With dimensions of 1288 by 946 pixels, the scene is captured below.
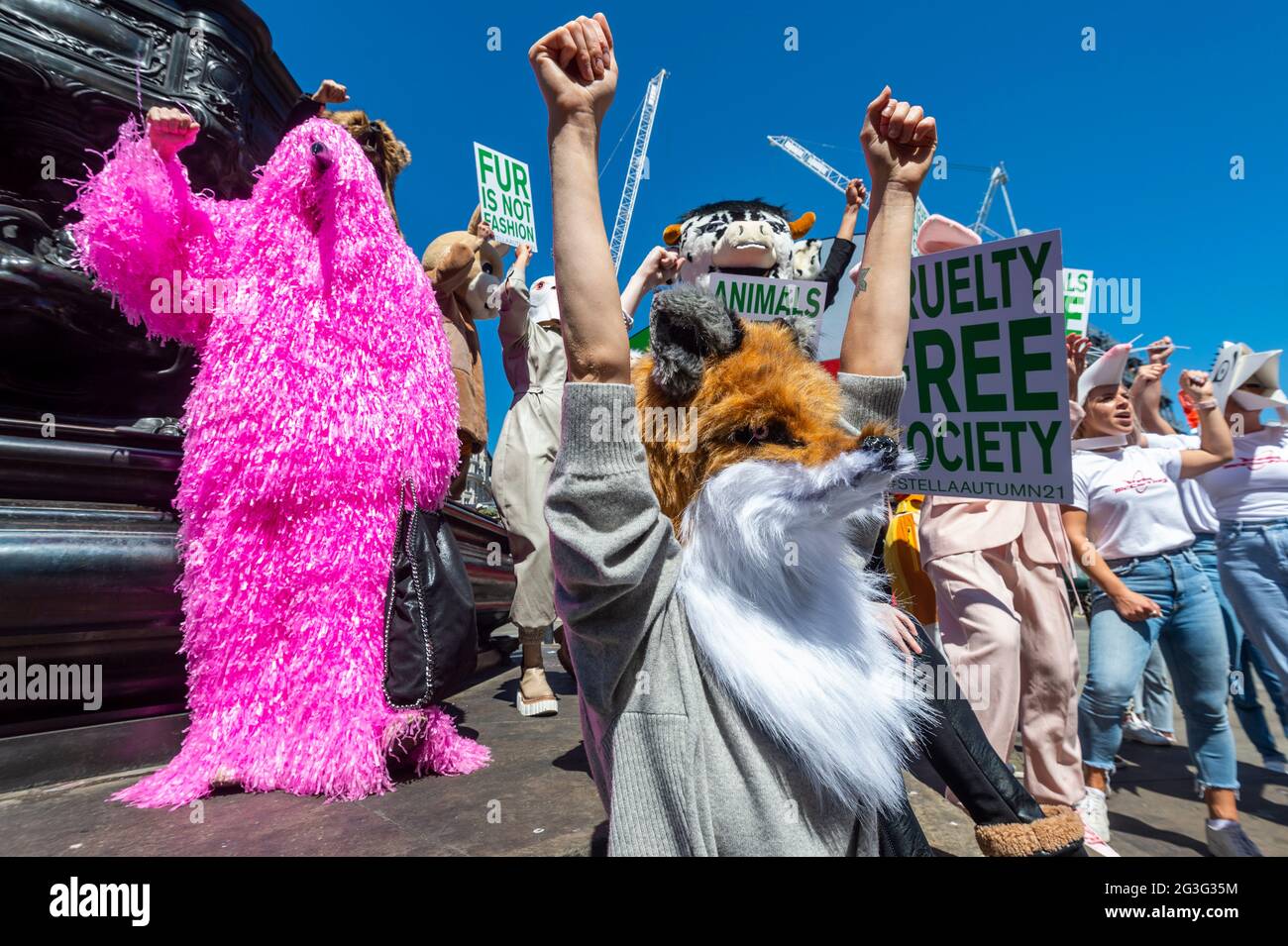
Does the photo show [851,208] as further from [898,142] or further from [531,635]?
[531,635]

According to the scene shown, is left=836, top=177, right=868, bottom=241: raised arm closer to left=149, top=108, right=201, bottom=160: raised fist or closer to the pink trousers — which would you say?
the pink trousers

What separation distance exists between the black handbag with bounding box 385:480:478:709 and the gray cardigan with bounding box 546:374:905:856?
137cm

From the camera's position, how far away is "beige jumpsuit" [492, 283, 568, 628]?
11.7 ft

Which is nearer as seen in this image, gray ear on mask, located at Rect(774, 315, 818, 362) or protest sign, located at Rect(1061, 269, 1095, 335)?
gray ear on mask, located at Rect(774, 315, 818, 362)

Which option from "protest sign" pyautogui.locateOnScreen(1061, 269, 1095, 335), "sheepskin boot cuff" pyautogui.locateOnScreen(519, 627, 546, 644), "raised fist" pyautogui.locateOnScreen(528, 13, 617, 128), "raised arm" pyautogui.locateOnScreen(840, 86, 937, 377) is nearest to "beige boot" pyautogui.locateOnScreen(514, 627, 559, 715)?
"sheepskin boot cuff" pyautogui.locateOnScreen(519, 627, 546, 644)

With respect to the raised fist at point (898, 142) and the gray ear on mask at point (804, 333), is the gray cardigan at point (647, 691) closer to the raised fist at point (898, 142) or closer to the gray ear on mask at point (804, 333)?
the gray ear on mask at point (804, 333)

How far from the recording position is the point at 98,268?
99.9 inches

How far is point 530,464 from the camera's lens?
363 cm

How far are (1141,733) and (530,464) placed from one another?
14.2 ft

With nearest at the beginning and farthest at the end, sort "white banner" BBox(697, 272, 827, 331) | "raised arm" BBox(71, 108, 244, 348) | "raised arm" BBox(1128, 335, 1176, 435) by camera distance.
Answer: "raised arm" BBox(71, 108, 244, 348) → "white banner" BBox(697, 272, 827, 331) → "raised arm" BBox(1128, 335, 1176, 435)

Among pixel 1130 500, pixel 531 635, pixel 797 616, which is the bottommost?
pixel 531 635

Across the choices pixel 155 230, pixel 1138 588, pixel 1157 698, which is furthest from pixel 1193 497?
pixel 155 230

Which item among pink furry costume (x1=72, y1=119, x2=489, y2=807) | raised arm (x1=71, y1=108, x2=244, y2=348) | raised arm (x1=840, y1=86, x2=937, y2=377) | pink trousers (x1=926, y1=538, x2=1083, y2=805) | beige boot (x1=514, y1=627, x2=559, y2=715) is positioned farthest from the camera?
beige boot (x1=514, y1=627, x2=559, y2=715)
